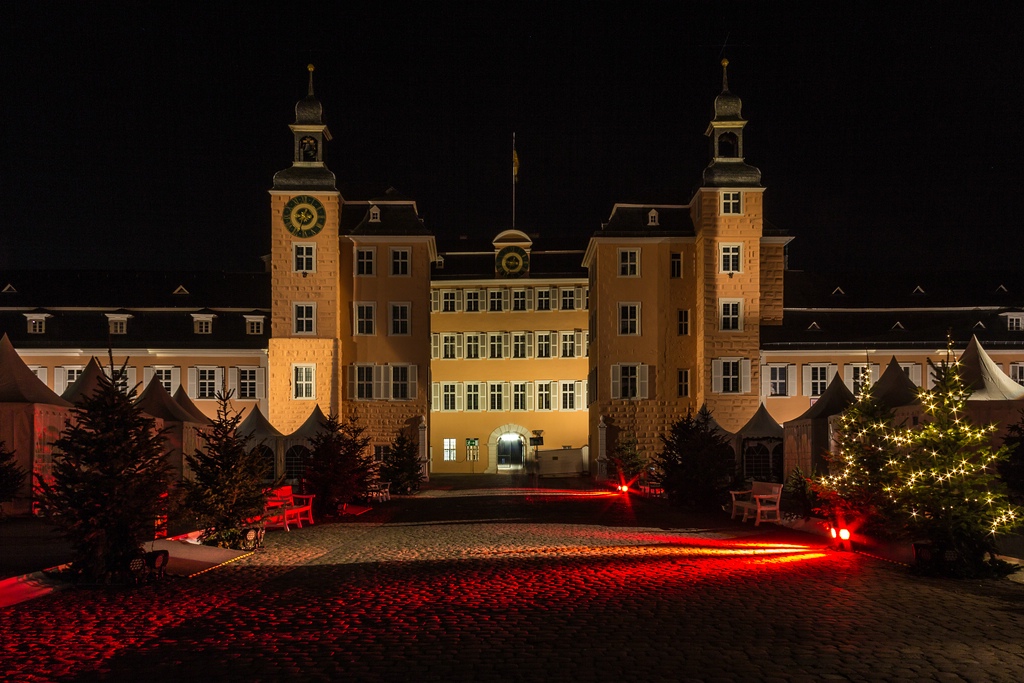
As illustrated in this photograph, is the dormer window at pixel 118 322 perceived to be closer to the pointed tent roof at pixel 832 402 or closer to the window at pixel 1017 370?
the pointed tent roof at pixel 832 402

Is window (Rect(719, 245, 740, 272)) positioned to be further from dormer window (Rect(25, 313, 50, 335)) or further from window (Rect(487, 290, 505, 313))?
dormer window (Rect(25, 313, 50, 335))

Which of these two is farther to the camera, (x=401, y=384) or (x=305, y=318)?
(x=401, y=384)

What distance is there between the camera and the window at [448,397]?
63750 mm

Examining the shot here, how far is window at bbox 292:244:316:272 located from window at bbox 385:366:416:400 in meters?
6.02

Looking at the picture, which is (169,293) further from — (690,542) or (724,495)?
(690,542)

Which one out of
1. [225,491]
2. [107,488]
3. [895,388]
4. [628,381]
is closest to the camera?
[107,488]

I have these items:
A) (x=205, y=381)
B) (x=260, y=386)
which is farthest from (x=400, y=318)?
(x=205, y=381)

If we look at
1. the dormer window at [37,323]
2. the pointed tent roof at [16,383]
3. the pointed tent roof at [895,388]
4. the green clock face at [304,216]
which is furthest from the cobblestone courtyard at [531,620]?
the dormer window at [37,323]

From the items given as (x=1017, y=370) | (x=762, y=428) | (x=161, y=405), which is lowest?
(x=762, y=428)

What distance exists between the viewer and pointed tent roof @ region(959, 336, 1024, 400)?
26219 millimetres

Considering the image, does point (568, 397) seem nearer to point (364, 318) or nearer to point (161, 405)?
point (364, 318)

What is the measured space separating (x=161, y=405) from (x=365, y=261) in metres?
21.0

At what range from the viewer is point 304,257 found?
51219 millimetres

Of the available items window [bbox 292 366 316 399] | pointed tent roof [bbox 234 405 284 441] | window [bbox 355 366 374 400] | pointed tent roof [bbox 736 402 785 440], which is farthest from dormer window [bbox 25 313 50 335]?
pointed tent roof [bbox 736 402 785 440]
